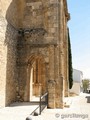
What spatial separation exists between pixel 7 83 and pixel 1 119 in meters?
4.41

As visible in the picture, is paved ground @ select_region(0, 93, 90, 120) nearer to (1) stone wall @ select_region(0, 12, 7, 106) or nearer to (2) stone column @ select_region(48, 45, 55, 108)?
(1) stone wall @ select_region(0, 12, 7, 106)

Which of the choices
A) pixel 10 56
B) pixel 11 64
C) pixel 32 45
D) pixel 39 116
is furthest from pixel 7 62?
pixel 39 116

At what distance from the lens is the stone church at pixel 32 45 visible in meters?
15.0

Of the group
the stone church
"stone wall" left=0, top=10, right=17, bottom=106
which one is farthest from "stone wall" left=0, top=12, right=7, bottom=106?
the stone church

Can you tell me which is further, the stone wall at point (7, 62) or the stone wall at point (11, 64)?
the stone wall at point (11, 64)

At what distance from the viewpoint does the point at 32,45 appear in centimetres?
1591

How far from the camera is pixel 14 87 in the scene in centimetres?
1549

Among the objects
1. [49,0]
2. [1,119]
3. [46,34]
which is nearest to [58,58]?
[46,34]

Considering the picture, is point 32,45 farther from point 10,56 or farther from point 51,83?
point 51,83

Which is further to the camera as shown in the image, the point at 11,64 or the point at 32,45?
the point at 32,45

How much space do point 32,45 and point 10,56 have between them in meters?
1.97

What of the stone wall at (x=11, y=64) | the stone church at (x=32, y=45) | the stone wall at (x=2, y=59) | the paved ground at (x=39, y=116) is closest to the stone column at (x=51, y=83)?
the stone church at (x=32, y=45)

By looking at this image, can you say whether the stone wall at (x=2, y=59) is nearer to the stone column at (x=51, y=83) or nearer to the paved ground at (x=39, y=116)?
the paved ground at (x=39, y=116)

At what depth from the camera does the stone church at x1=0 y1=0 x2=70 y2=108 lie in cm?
1497
